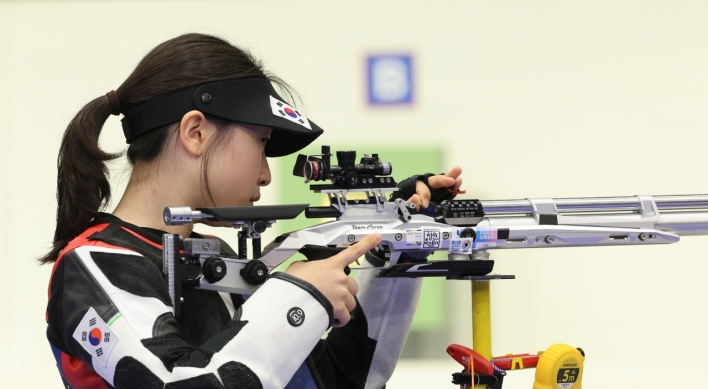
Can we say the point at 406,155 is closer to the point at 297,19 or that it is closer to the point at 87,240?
the point at 297,19

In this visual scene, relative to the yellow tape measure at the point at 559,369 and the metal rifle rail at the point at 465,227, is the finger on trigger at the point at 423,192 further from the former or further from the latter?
the yellow tape measure at the point at 559,369

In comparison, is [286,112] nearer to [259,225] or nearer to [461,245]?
[259,225]

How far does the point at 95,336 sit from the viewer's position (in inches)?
37.8

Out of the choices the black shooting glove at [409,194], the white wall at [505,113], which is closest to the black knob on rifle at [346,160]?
the black shooting glove at [409,194]

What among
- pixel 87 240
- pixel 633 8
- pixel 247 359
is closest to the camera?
pixel 247 359

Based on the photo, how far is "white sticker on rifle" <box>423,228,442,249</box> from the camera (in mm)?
1249

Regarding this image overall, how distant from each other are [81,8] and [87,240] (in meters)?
1.53

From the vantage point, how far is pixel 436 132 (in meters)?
2.39

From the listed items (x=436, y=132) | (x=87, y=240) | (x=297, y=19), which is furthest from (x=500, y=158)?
(x=87, y=240)

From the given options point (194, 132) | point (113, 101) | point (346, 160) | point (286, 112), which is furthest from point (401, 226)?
point (113, 101)

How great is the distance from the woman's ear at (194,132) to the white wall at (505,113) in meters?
1.24

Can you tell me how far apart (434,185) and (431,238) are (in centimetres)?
11

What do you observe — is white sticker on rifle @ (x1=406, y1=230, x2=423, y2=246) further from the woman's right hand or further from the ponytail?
the ponytail

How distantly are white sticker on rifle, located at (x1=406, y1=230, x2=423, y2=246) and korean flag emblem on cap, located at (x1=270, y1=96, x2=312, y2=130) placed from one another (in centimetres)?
23
